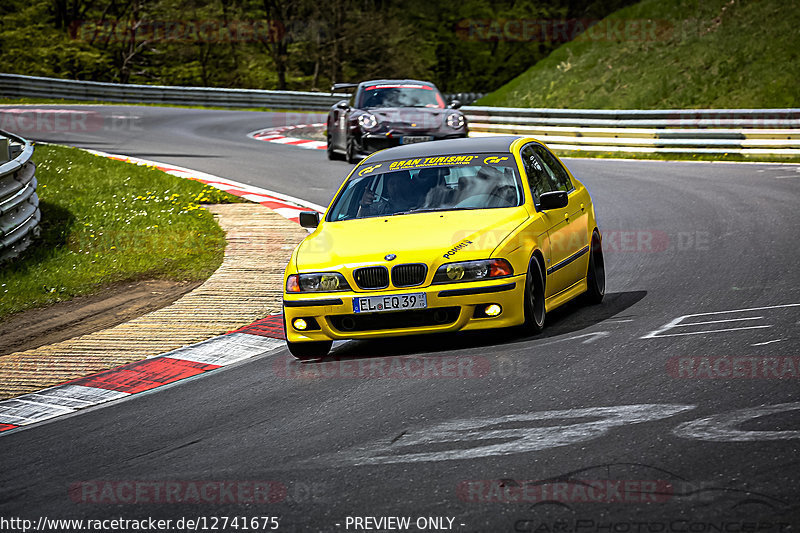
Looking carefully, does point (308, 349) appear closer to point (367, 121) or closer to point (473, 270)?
point (473, 270)

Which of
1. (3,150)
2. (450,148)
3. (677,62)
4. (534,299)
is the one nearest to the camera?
(534,299)

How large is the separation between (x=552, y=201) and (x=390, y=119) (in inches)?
482

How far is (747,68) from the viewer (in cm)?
2839

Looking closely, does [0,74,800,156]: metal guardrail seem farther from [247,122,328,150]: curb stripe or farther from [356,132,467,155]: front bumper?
[356,132,467,155]: front bumper

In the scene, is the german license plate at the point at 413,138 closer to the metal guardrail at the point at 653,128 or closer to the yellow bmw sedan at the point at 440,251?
the metal guardrail at the point at 653,128

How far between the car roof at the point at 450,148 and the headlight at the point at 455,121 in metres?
10.7

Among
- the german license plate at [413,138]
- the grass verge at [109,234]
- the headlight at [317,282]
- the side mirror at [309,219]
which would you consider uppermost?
the side mirror at [309,219]

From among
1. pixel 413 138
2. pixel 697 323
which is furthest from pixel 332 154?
pixel 697 323

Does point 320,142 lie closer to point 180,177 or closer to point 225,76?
point 180,177

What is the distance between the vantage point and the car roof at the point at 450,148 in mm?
9188

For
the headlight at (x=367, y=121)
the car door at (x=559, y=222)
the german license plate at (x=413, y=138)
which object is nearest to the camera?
the car door at (x=559, y=222)

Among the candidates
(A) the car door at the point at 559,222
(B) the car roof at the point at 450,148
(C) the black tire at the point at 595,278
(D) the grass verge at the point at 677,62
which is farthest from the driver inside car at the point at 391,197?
(D) the grass verge at the point at 677,62

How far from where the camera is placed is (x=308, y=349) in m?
8.12

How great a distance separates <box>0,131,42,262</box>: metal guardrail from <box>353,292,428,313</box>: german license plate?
5833 millimetres
